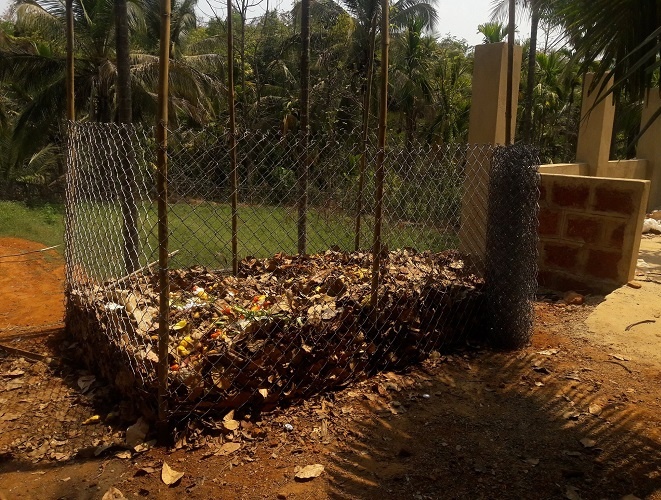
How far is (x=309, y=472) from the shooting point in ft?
8.71

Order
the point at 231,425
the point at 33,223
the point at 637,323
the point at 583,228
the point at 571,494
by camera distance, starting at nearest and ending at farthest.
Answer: the point at 571,494, the point at 231,425, the point at 637,323, the point at 583,228, the point at 33,223

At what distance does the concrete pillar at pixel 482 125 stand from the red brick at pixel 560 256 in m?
1.01

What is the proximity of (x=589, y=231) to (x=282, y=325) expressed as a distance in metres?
3.40

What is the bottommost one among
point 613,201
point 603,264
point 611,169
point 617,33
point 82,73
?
point 603,264

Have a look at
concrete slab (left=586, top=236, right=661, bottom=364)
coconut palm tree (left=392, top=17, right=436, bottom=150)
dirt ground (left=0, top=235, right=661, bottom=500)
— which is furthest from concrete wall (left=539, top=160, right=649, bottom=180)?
coconut palm tree (left=392, top=17, right=436, bottom=150)

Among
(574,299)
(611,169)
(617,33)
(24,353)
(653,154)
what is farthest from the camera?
→ (653,154)

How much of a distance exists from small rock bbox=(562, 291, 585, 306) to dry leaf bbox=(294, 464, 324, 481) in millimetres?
3402

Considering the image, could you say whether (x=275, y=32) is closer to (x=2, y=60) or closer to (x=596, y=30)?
(x=2, y=60)

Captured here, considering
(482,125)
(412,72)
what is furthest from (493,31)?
(482,125)

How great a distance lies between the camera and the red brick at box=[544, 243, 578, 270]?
17.9 ft

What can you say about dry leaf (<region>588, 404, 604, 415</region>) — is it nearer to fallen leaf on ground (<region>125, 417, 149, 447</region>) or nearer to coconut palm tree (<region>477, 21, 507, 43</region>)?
fallen leaf on ground (<region>125, 417, 149, 447</region>)

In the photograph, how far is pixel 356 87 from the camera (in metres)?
16.5

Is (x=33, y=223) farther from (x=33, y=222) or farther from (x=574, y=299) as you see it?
(x=574, y=299)

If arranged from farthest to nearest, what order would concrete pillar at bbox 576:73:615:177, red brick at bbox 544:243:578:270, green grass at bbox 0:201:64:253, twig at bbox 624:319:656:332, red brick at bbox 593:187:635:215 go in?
green grass at bbox 0:201:64:253, concrete pillar at bbox 576:73:615:177, red brick at bbox 544:243:578:270, red brick at bbox 593:187:635:215, twig at bbox 624:319:656:332
